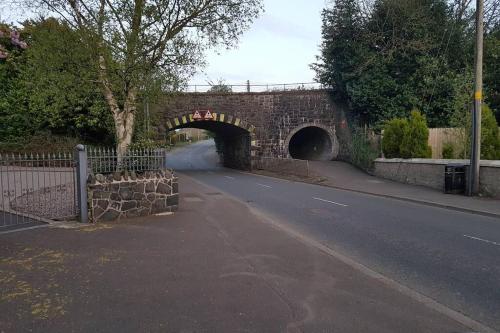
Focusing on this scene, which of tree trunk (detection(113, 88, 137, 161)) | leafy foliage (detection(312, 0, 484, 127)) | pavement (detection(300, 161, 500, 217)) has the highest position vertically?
leafy foliage (detection(312, 0, 484, 127))

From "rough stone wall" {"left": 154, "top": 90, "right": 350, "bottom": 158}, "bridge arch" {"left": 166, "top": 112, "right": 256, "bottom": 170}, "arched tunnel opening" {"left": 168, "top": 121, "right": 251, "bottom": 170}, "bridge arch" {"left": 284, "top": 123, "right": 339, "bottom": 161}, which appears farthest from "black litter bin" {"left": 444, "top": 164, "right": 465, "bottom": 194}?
"arched tunnel opening" {"left": 168, "top": 121, "right": 251, "bottom": 170}

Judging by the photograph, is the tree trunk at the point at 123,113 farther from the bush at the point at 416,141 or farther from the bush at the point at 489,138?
the bush at the point at 489,138

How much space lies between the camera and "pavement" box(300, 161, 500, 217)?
40.3 feet

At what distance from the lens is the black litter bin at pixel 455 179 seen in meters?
15.1

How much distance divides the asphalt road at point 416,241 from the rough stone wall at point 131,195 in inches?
112

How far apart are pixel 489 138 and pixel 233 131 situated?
2172cm

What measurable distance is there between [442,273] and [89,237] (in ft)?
19.7

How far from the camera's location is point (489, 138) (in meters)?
17.0

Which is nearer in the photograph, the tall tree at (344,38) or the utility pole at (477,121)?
the utility pole at (477,121)

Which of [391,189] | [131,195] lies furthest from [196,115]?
[131,195]

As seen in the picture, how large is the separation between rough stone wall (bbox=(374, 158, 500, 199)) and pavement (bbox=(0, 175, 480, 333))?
9758 millimetres

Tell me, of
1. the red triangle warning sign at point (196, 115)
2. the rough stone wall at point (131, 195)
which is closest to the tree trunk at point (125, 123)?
the rough stone wall at point (131, 195)

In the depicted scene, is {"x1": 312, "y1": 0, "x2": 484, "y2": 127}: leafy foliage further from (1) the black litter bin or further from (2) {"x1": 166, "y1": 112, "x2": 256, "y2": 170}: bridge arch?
(1) the black litter bin

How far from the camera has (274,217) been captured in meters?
10.6
